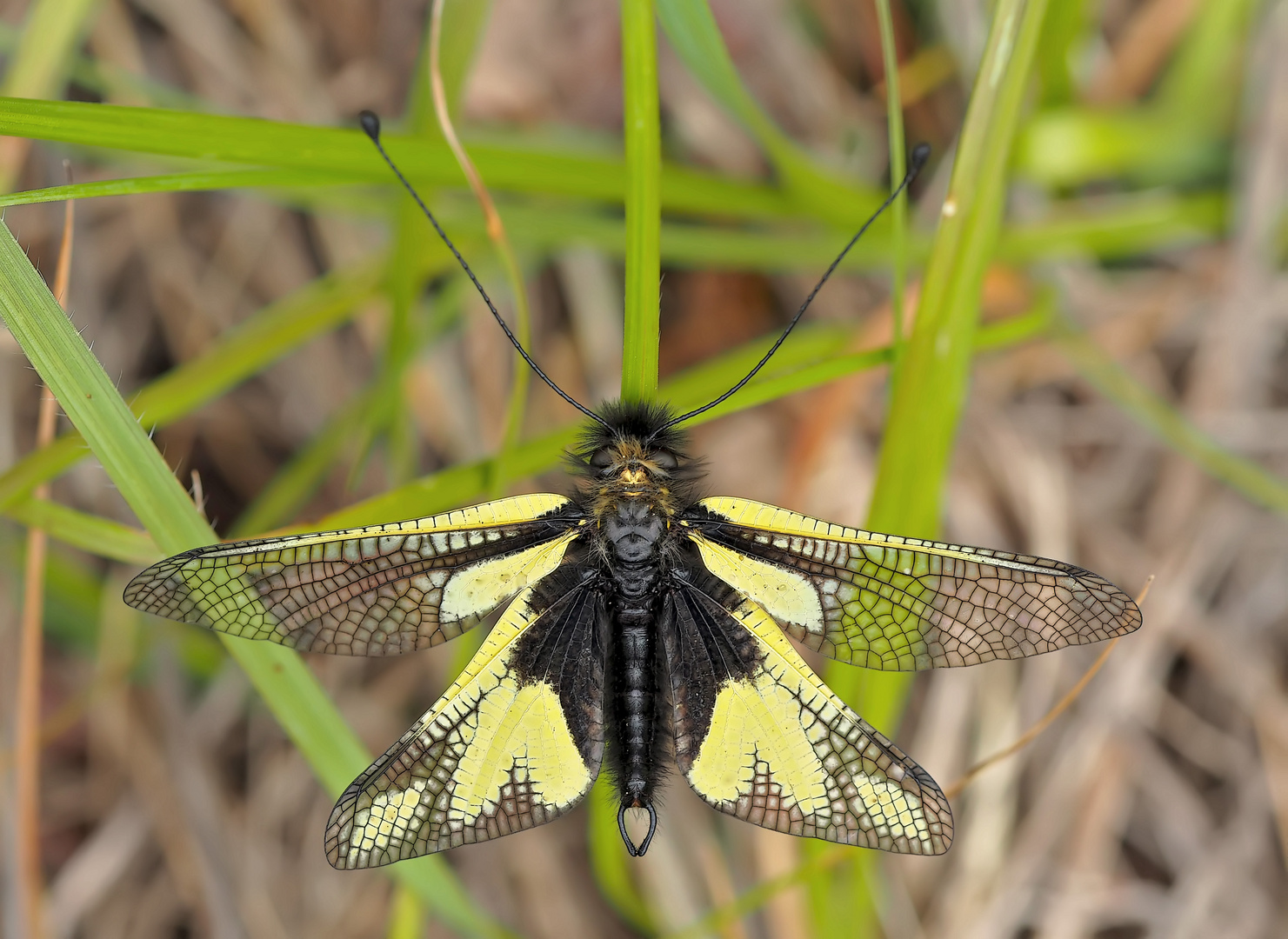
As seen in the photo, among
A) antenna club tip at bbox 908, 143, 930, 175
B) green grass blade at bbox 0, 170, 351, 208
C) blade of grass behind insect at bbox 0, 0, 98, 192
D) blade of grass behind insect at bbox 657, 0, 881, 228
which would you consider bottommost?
antenna club tip at bbox 908, 143, 930, 175

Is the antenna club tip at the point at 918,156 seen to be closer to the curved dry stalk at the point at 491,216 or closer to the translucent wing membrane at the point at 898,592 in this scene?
the translucent wing membrane at the point at 898,592

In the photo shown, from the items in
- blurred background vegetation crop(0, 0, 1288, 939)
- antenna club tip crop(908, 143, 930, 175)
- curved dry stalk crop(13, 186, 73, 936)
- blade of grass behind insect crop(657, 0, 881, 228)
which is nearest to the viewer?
antenna club tip crop(908, 143, 930, 175)

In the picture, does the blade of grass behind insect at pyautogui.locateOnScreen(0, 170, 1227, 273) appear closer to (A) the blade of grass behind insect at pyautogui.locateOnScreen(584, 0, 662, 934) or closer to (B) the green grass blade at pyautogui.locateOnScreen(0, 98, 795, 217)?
(B) the green grass blade at pyautogui.locateOnScreen(0, 98, 795, 217)

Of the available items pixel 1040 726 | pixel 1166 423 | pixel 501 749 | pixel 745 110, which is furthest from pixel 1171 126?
pixel 501 749

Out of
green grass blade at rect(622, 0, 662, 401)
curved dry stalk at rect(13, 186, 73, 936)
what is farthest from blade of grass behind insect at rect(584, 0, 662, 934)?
curved dry stalk at rect(13, 186, 73, 936)

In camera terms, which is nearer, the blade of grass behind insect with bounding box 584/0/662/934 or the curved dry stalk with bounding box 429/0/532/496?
the blade of grass behind insect with bounding box 584/0/662/934

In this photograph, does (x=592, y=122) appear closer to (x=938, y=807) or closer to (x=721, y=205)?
(x=721, y=205)

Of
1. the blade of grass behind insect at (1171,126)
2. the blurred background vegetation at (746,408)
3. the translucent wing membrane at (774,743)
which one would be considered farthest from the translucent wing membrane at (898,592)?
the blade of grass behind insect at (1171,126)
